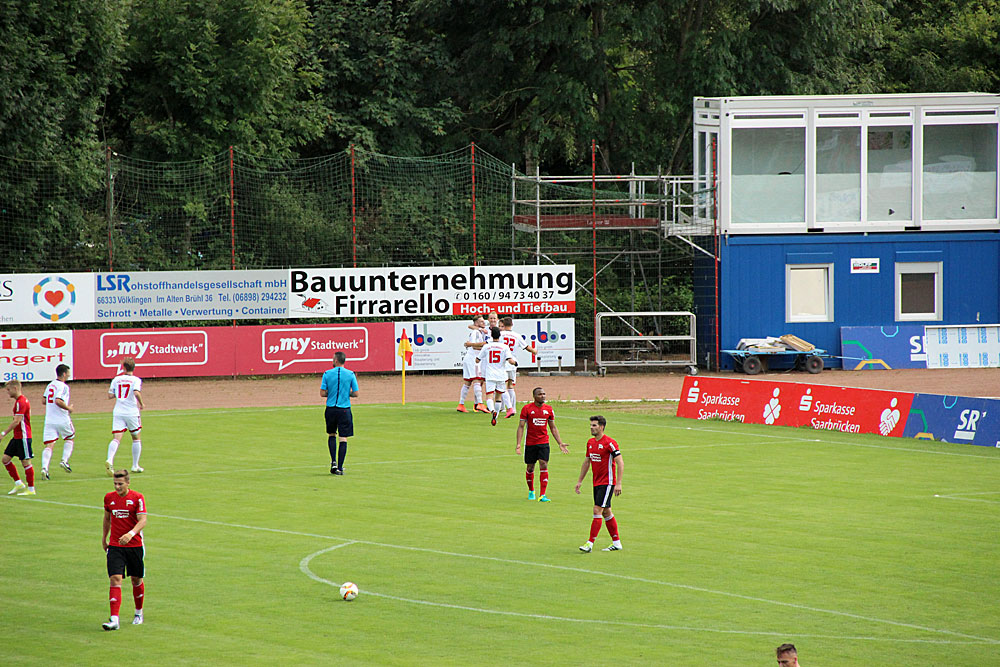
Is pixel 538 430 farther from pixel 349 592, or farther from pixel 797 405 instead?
pixel 797 405

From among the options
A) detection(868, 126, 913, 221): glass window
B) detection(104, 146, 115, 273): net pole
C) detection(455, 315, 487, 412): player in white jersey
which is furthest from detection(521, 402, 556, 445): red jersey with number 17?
detection(868, 126, 913, 221): glass window

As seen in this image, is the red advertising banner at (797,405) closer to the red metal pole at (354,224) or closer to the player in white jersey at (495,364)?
the player in white jersey at (495,364)

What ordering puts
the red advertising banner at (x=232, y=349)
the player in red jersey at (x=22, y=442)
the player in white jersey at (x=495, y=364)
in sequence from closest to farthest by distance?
1. the player in red jersey at (x=22, y=442)
2. the player in white jersey at (x=495, y=364)
3. the red advertising banner at (x=232, y=349)

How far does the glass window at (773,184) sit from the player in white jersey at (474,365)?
13689 millimetres

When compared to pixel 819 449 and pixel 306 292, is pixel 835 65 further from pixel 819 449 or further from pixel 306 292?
pixel 819 449

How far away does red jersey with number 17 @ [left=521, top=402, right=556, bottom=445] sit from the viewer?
1877 centimetres

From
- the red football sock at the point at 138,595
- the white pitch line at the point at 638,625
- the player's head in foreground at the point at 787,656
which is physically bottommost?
the white pitch line at the point at 638,625

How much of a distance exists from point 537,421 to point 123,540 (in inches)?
310

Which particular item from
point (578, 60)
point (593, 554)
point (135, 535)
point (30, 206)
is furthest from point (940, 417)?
point (30, 206)

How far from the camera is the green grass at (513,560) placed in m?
12.0

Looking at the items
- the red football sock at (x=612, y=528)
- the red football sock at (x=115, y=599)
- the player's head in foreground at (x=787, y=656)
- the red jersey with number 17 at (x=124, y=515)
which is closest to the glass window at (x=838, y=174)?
the red football sock at (x=612, y=528)

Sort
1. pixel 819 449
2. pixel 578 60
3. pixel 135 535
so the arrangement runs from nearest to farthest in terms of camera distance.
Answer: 1. pixel 135 535
2. pixel 819 449
3. pixel 578 60

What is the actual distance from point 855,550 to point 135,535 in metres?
9.22

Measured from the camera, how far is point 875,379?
1453 inches
